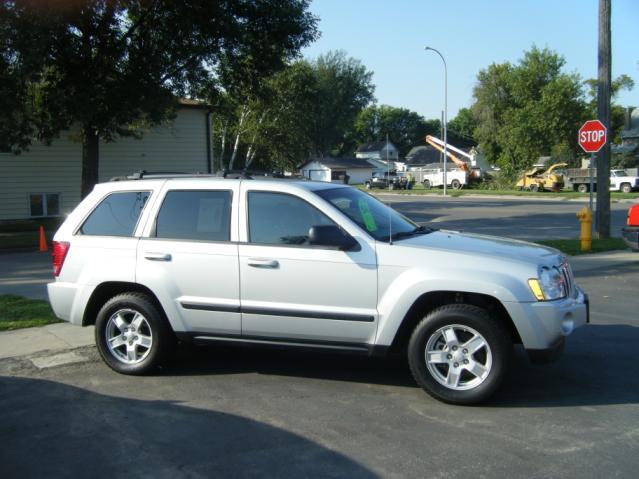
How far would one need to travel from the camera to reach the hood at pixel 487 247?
505 centimetres

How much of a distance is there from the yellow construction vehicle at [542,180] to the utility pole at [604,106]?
3290cm

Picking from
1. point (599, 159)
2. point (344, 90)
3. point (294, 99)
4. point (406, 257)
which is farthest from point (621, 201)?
point (344, 90)

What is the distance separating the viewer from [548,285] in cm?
493

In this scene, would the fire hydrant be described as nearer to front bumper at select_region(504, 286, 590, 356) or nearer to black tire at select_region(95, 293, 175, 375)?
front bumper at select_region(504, 286, 590, 356)

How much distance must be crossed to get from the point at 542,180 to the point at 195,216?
4629cm

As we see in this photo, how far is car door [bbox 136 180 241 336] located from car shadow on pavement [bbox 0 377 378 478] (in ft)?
2.72

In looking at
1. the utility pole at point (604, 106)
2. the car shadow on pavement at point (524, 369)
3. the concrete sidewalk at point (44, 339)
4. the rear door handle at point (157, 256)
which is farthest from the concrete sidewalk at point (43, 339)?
the utility pole at point (604, 106)

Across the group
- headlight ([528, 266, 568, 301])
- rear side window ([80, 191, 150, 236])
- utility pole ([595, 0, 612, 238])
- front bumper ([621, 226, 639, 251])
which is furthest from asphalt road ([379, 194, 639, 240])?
rear side window ([80, 191, 150, 236])

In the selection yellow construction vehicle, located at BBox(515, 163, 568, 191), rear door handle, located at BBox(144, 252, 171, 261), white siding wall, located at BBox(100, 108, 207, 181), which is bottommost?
rear door handle, located at BBox(144, 252, 171, 261)

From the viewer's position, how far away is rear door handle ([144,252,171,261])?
18.6 feet

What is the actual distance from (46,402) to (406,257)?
3.13m

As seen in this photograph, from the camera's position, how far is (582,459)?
400cm

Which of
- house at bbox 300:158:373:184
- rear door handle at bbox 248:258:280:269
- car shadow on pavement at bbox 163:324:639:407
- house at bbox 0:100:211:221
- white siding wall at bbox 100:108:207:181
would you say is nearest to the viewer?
car shadow on pavement at bbox 163:324:639:407

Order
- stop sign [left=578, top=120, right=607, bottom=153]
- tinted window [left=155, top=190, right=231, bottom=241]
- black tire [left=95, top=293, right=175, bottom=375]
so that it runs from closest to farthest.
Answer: tinted window [left=155, top=190, right=231, bottom=241], black tire [left=95, top=293, right=175, bottom=375], stop sign [left=578, top=120, right=607, bottom=153]
